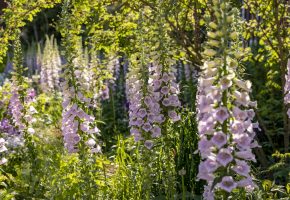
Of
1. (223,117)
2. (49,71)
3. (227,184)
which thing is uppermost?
(49,71)

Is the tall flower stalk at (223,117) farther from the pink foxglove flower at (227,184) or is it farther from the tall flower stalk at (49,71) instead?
the tall flower stalk at (49,71)

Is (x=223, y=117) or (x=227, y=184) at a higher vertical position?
(x=223, y=117)

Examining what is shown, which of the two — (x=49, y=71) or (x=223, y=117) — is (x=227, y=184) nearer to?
(x=223, y=117)

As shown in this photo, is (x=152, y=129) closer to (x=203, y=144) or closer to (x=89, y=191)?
(x=89, y=191)

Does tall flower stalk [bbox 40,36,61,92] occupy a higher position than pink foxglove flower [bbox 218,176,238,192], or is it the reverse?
tall flower stalk [bbox 40,36,61,92]

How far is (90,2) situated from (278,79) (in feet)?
11.7

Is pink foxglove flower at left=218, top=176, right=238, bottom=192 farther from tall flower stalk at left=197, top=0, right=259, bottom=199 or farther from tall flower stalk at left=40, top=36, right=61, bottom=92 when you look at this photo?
tall flower stalk at left=40, top=36, right=61, bottom=92

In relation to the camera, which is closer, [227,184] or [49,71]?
[227,184]

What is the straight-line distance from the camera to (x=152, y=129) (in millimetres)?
4156

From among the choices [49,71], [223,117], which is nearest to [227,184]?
[223,117]

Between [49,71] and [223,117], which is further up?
[49,71]

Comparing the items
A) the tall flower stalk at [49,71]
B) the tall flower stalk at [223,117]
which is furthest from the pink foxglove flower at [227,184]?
the tall flower stalk at [49,71]

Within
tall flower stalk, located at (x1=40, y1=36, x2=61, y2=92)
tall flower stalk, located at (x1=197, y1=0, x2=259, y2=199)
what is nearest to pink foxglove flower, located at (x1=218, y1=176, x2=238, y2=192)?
tall flower stalk, located at (x1=197, y1=0, x2=259, y2=199)

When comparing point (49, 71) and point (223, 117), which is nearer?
point (223, 117)
